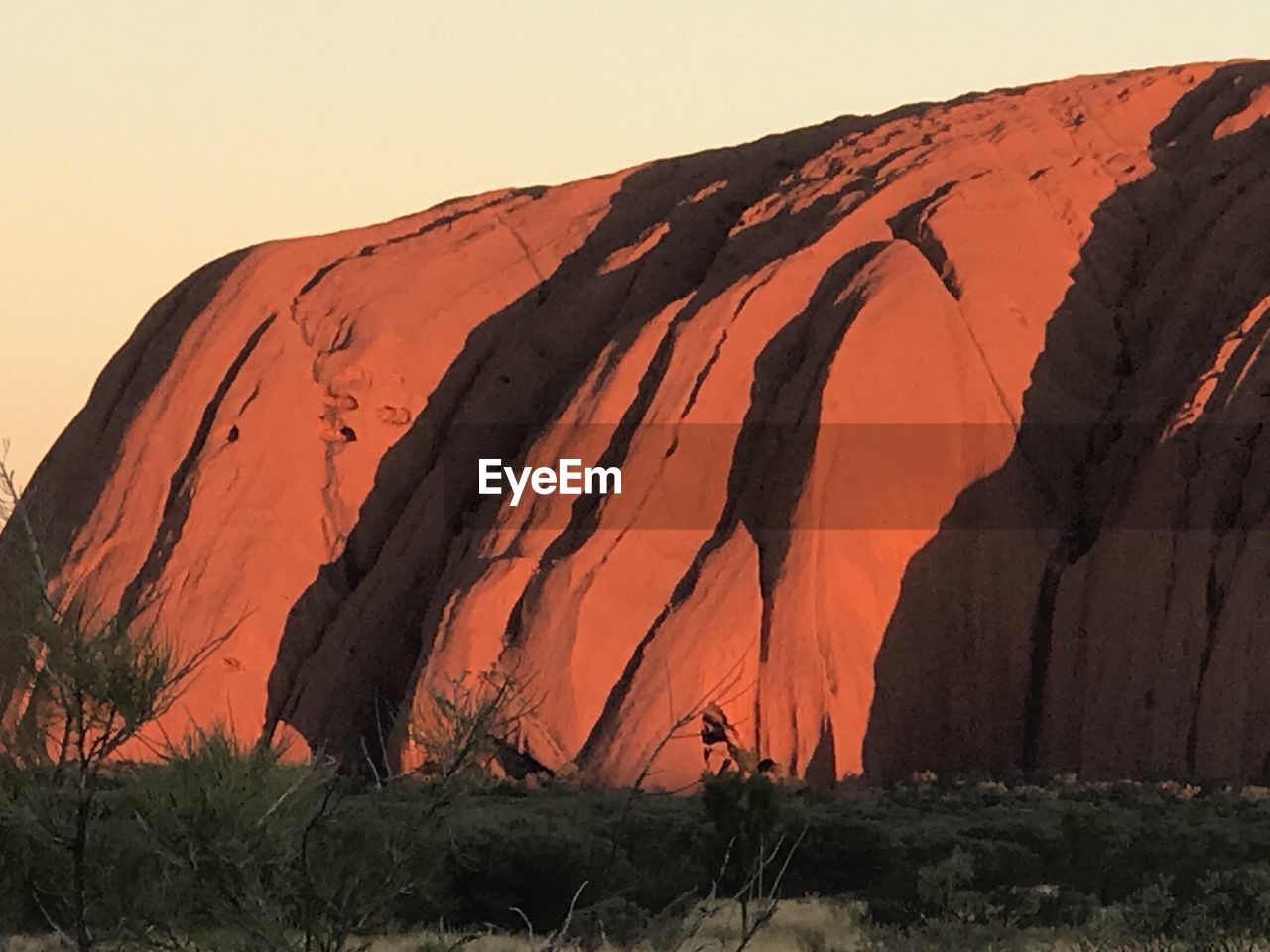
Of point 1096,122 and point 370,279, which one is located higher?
point 1096,122

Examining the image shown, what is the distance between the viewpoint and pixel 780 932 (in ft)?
81.0

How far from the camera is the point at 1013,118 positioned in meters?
48.6

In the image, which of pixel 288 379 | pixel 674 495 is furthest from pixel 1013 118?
pixel 288 379

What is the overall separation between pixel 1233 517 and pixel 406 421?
18605 millimetres

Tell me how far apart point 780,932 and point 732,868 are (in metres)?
4.75

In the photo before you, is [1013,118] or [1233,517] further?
[1013,118]

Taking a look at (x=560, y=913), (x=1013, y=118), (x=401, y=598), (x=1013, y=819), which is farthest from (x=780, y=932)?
(x=1013, y=118)

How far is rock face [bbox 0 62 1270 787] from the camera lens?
3738 centimetres

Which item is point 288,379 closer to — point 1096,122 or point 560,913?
point 1096,122

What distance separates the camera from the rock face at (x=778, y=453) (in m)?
37.4

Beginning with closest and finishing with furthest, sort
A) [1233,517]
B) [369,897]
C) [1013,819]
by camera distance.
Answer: [369,897] < [1013,819] < [1233,517]

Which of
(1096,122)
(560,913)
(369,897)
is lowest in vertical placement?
(560,913)

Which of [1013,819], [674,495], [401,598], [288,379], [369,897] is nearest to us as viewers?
[369,897]

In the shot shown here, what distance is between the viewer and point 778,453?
4019cm
